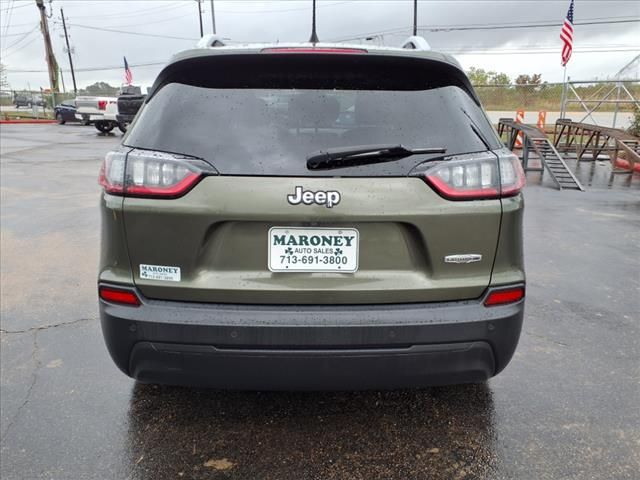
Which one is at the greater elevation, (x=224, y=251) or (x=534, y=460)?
(x=224, y=251)

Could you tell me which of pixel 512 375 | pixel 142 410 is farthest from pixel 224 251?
pixel 512 375

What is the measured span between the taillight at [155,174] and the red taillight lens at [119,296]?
1.37ft

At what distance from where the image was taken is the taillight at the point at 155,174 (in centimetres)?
204

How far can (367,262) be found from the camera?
6.82 ft

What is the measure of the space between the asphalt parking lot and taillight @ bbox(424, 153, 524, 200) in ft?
4.20

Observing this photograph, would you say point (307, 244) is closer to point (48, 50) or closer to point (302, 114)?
point (302, 114)

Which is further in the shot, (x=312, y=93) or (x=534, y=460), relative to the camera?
(x=534, y=460)

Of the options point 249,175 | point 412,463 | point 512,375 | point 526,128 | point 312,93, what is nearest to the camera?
point 249,175

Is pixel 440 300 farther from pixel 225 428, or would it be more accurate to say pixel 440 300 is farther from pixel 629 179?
pixel 629 179

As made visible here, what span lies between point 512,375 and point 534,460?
0.81 metres

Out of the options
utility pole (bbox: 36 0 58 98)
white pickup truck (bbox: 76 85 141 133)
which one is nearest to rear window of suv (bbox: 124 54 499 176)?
white pickup truck (bbox: 76 85 141 133)

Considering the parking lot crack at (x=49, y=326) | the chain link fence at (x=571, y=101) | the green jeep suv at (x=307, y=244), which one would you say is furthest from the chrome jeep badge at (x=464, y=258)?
the chain link fence at (x=571, y=101)

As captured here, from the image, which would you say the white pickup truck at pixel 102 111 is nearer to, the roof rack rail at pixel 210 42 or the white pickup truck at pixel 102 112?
the white pickup truck at pixel 102 112

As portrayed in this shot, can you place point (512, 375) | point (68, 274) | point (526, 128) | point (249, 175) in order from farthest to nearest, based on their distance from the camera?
point (526, 128) < point (68, 274) < point (512, 375) < point (249, 175)
